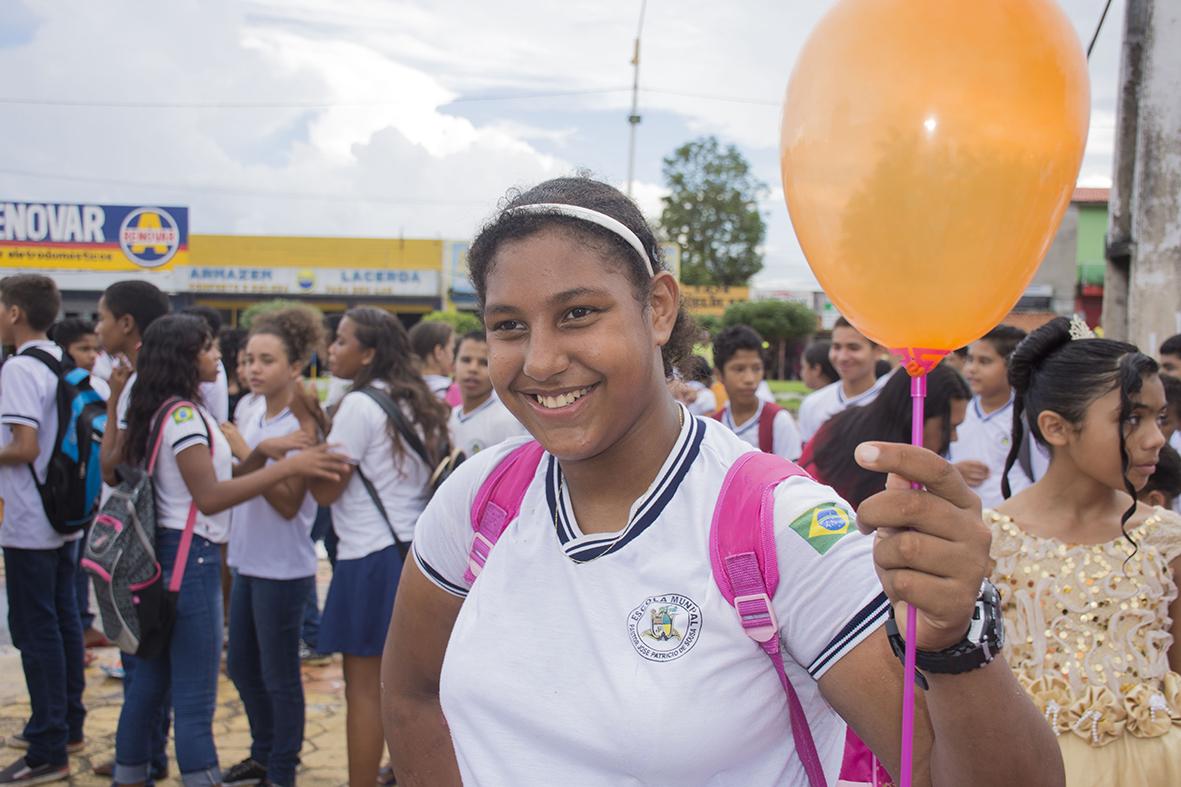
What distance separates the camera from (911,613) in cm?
111

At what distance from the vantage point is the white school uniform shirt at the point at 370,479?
4008 mm

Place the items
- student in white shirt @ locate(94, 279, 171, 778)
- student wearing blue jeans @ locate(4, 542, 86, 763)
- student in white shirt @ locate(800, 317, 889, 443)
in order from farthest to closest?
student in white shirt @ locate(800, 317, 889, 443), student wearing blue jeans @ locate(4, 542, 86, 763), student in white shirt @ locate(94, 279, 171, 778)

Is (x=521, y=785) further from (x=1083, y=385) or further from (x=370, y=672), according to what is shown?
(x=370, y=672)

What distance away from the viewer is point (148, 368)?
3787 mm

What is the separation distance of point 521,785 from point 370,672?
2.57m

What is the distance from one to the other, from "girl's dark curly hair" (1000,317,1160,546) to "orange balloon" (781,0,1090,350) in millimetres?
1534

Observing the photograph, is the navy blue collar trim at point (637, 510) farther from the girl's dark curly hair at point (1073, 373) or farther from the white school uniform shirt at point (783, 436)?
the white school uniform shirt at point (783, 436)

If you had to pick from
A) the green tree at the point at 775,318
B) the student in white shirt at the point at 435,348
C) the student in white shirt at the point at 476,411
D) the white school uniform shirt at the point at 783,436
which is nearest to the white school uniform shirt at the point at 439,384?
the student in white shirt at the point at 435,348

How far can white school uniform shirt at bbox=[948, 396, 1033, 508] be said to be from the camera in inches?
189

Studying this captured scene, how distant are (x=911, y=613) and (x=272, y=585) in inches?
136

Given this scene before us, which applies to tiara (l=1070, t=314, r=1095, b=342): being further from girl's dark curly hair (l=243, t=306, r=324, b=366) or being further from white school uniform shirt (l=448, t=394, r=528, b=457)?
girl's dark curly hair (l=243, t=306, r=324, b=366)

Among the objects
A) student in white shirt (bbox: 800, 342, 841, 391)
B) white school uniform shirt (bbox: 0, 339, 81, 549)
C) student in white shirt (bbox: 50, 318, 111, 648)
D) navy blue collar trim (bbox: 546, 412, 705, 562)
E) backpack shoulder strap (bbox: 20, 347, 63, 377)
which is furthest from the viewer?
student in white shirt (bbox: 800, 342, 841, 391)

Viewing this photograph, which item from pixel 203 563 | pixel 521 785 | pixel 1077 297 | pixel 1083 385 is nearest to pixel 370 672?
pixel 203 563

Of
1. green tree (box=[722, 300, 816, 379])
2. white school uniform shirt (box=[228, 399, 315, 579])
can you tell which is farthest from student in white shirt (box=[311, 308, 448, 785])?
green tree (box=[722, 300, 816, 379])
